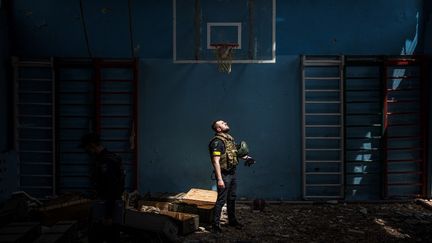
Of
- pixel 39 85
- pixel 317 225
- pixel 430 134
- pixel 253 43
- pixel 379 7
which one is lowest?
pixel 317 225

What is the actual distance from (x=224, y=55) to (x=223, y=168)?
2.64 metres

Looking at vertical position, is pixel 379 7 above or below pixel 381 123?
above

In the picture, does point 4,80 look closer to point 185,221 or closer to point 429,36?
point 185,221

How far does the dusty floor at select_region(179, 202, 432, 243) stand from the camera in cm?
672

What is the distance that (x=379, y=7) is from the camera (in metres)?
9.08

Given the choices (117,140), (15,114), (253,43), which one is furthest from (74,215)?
(253,43)

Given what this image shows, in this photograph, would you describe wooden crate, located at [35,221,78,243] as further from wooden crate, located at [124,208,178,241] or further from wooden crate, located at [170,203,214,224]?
wooden crate, located at [170,203,214,224]

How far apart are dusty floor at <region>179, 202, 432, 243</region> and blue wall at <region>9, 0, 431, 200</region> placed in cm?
92

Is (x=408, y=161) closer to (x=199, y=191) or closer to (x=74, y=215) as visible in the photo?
(x=199, y=191)

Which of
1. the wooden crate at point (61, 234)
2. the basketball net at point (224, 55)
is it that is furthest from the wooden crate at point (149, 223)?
the basketball net at point (224, 55)

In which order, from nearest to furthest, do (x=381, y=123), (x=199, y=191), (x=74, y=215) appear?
(x=74, y=215)
(x=199, y=191)
(x=381, y=123)

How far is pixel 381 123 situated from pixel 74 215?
5.94 meters

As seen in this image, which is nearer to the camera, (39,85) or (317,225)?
(317,225)

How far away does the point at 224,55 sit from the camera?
28.7ft
